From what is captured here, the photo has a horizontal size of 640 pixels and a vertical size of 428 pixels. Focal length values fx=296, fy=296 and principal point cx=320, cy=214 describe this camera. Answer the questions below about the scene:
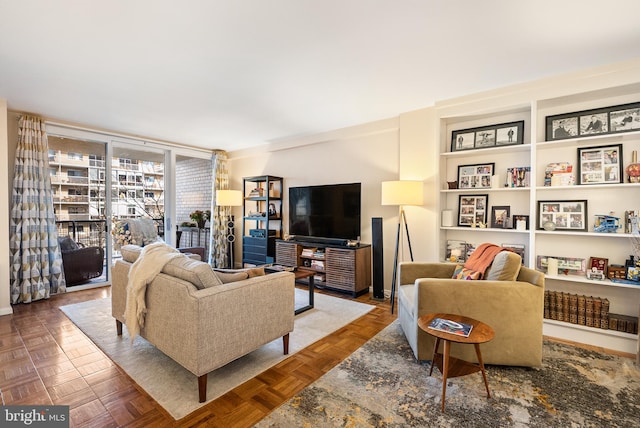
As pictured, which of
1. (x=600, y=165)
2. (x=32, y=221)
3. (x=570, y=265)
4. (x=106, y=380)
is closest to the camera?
(x=106, y=380)

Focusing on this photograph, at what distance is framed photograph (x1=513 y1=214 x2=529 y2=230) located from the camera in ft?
9.95

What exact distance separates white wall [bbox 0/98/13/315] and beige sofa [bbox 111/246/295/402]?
2483 millimetres

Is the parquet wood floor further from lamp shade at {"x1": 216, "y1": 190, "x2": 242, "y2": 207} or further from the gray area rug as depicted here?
lamp shade at {"x1": 216, "y1": 190, "x2": 242, "y2": 207}

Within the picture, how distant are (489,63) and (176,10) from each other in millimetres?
2392

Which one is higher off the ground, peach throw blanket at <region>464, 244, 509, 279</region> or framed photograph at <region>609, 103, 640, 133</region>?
framed photograph at <region>609, 103, 640, 133</region>

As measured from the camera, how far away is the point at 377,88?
297 cm

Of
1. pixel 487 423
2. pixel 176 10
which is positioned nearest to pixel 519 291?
pixel 487 423

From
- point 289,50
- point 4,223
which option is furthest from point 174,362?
point 4,223

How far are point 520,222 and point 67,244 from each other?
5764mm

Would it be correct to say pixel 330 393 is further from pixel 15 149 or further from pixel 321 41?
pixel 15 149

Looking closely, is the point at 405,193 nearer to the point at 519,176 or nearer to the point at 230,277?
the point at 519,176

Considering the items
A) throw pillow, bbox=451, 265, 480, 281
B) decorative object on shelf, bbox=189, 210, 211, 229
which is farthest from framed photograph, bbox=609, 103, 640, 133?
decorative object on shelf, bbox=189, 210, 211, 229

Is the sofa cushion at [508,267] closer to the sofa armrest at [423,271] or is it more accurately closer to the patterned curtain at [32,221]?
the sofa armrest at [423,271]

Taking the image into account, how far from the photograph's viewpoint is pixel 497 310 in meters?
2.10
